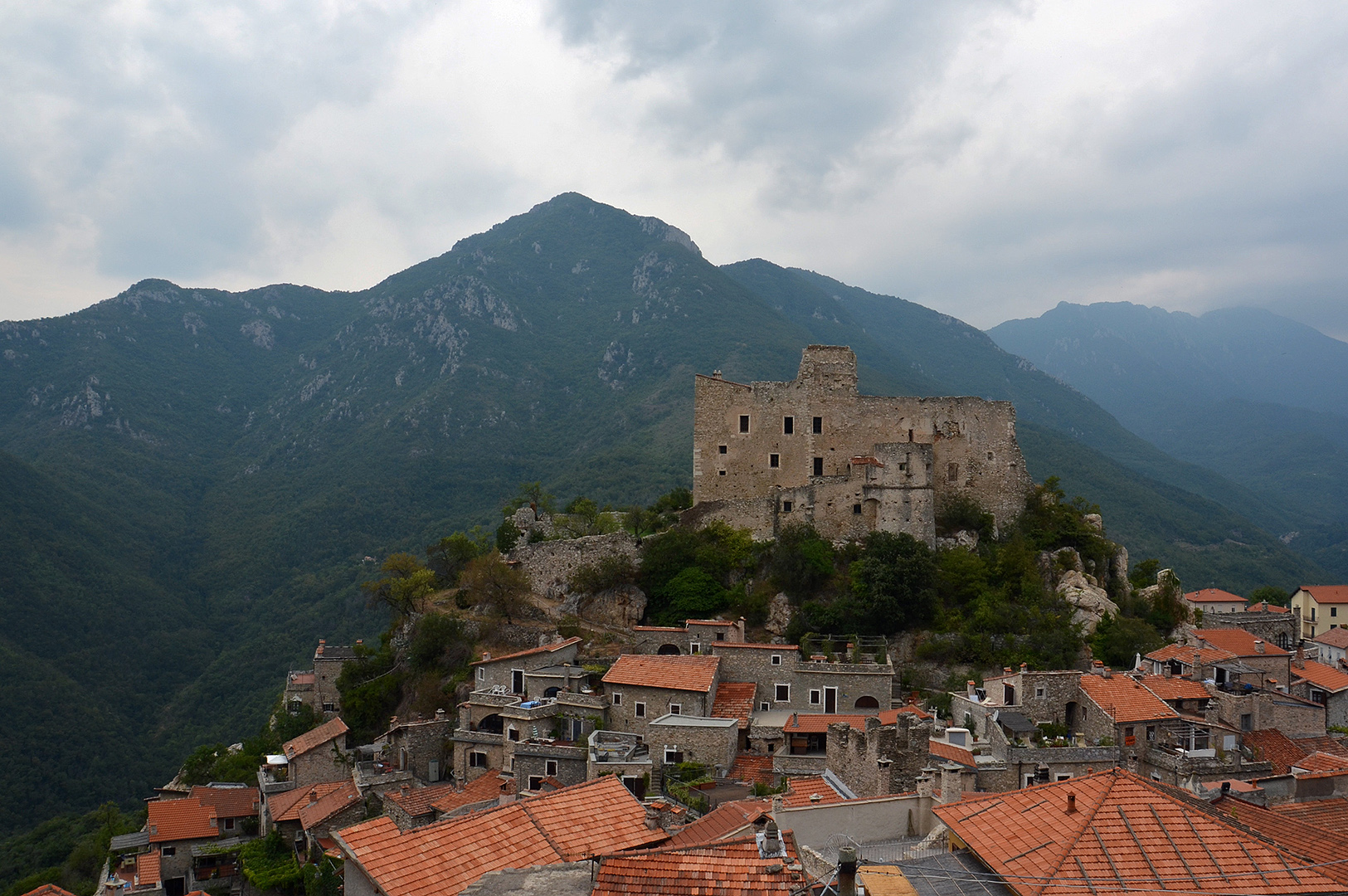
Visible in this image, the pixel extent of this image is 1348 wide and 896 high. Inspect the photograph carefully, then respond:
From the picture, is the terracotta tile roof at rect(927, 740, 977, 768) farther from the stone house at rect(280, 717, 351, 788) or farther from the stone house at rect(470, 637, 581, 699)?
the stone house at rect(280, 717, 351, 788)

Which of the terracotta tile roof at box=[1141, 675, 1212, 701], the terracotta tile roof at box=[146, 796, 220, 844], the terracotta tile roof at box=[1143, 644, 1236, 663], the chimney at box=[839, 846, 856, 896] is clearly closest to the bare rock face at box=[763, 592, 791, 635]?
the terracotta tile roof at box=[1141, 675, 1212, 701]

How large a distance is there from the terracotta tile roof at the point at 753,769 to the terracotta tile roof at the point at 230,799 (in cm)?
2266

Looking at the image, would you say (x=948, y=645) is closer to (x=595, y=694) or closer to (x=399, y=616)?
(x=595, y=694)

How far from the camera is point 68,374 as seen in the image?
127 m

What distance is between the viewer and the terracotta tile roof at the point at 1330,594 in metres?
68.7

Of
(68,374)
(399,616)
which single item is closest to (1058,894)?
(399,616)

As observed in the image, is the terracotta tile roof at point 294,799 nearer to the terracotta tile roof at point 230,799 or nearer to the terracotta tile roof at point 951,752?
the terracotta tile roof at point 230,799

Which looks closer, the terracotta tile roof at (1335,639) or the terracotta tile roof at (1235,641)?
the terracotta tile roof at (1235,641)

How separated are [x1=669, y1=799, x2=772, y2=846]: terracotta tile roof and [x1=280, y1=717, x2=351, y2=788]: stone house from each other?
84.8ft

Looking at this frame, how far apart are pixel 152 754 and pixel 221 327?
118m

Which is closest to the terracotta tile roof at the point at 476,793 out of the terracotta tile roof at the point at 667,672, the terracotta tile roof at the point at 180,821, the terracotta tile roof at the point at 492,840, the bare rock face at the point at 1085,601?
the terracotta tile roof at the point at 667,672

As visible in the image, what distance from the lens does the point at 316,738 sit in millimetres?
39562

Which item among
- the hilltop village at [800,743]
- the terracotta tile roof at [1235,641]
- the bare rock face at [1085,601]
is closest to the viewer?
the hilltop village at [800,743]

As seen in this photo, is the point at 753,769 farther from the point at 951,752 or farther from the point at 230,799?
the point at 230,799
